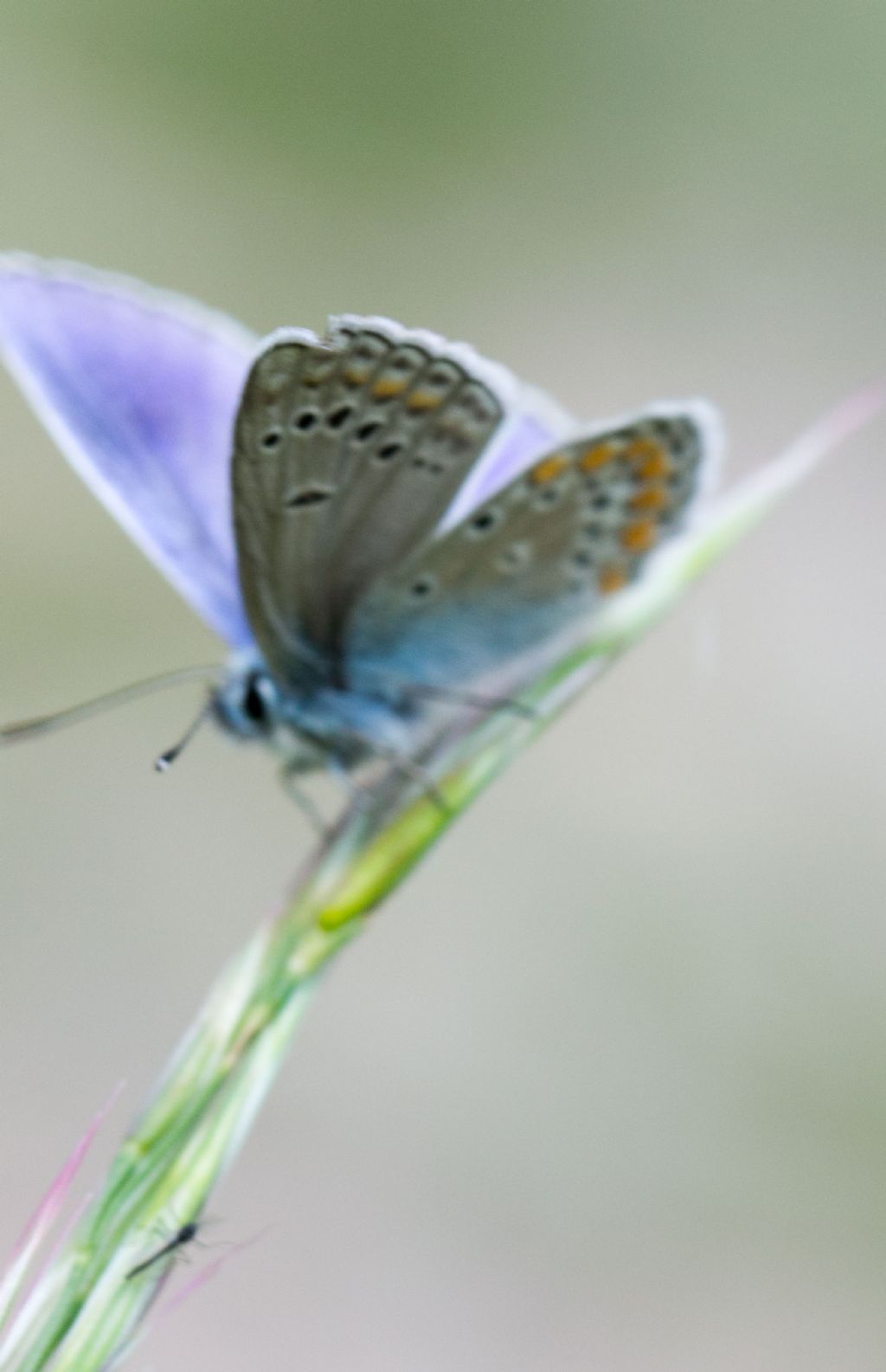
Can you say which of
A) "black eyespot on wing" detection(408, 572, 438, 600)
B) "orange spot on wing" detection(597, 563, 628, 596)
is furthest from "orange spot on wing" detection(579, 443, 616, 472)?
"black eyespot on wing" detection(408, 572, 438, 600)

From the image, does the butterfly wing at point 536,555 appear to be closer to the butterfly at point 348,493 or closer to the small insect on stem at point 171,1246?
the butterfly at point 348,493

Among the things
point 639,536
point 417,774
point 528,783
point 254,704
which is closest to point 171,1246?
point 417,774

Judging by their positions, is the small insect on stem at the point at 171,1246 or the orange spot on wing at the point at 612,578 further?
the orange spot on wing at the point at 612,578

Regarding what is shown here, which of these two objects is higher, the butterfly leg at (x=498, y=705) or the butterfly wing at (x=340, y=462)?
the butterfly wing at (x=340, y=462)

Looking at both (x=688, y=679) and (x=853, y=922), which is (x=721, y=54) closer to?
(x=688, y=679)

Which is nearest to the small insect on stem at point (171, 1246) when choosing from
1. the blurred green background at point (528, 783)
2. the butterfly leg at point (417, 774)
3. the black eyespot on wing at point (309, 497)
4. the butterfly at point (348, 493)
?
the butterfly leg at point (417, 774)

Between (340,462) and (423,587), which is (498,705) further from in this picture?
(423,587)

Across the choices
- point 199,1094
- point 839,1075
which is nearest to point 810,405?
point 839,1075
